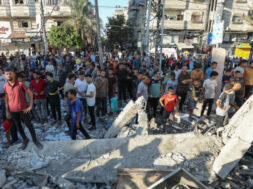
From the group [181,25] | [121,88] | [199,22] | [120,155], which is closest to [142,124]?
[120,155]

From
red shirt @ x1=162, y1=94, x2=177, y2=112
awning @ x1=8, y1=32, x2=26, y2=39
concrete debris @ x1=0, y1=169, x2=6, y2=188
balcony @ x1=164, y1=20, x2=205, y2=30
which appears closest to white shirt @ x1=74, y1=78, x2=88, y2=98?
red shirt @ x1=162, y1=94, x2=177, y2=112

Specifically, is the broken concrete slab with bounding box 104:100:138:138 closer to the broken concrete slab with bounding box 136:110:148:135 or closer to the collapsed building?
the broken concrete slab with bounding box 136:110:148:135

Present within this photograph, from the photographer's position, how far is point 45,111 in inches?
255

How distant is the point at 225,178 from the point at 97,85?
4484mm

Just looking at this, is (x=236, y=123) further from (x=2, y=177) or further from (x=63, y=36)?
(x=63, y=36)

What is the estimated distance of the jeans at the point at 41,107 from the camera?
20.4 feet

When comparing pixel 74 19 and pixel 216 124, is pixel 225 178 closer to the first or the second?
pixel 216 124

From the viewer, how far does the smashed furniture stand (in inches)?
121

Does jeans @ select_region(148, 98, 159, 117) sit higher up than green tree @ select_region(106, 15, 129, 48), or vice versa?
green tree @ select_region(106, 15, 129, 48)

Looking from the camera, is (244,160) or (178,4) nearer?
(244,160)

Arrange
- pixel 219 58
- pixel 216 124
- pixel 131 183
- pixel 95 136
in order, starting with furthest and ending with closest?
pixel 219 58
pixel 95 136
pixel 216 124
pixel 131 183

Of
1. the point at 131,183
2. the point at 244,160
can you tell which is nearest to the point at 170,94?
the point at 244,160

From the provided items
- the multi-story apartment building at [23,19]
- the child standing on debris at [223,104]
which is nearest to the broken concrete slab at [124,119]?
the child standing on debris at [223,104]

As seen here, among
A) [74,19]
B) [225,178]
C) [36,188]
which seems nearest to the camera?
[36,188]
